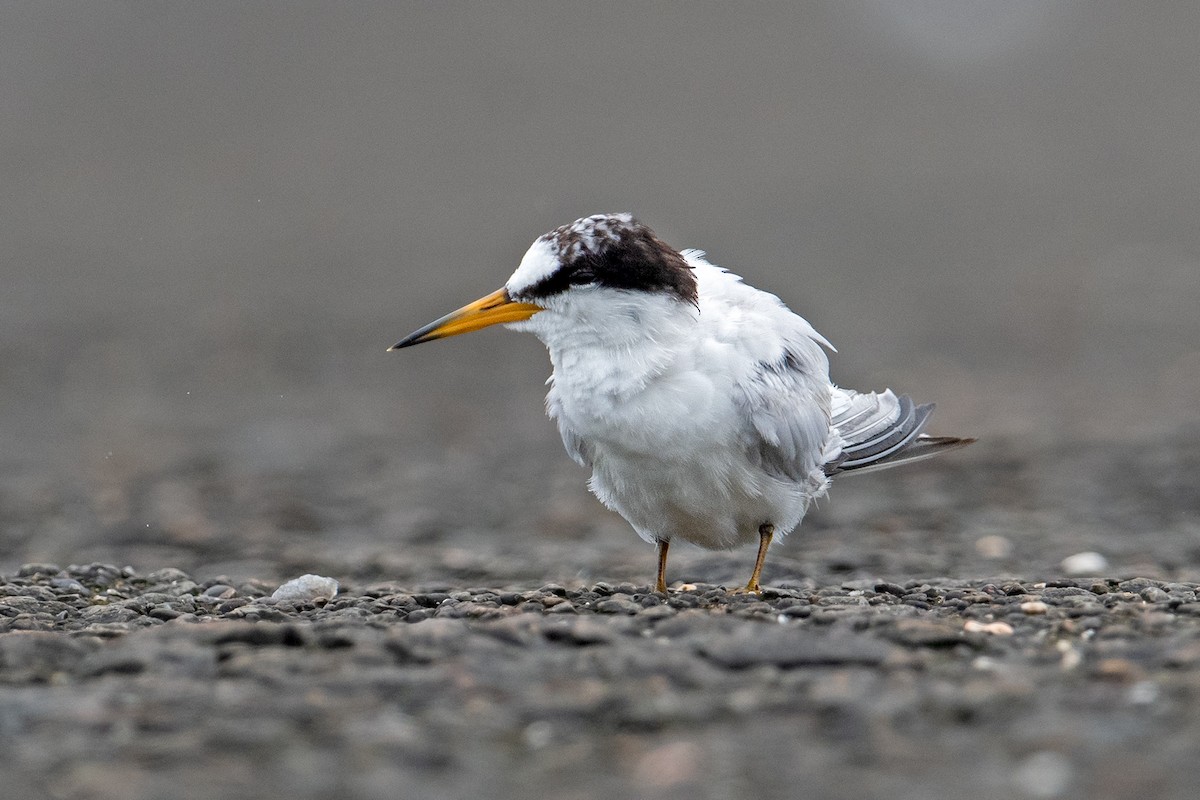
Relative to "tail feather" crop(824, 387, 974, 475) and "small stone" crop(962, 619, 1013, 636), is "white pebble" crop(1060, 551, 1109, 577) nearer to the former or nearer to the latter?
"tail feather" crop(824, 387, 974, 475)

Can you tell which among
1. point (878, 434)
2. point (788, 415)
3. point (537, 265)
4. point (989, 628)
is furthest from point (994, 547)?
point (537, 265)

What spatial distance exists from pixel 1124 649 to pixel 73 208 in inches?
815

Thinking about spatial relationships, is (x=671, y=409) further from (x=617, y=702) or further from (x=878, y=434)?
(x=617, y=702)

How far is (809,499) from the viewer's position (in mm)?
5672

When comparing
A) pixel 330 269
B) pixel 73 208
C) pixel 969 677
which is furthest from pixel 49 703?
pixel 73 208

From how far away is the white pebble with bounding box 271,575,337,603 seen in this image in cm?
564

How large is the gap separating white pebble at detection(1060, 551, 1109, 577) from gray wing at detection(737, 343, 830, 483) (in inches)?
81.6

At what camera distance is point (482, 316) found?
521 centimetres

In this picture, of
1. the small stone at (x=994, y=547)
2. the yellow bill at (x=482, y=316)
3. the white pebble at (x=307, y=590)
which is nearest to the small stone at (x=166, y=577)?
the white pebble at (x=307, y=590)

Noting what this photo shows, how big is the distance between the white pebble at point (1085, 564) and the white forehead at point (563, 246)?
3.13 m

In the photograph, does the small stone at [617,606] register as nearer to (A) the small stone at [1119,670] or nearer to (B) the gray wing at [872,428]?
(B) the gray wing at [872,428]

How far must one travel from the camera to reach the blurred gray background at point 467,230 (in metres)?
10.0

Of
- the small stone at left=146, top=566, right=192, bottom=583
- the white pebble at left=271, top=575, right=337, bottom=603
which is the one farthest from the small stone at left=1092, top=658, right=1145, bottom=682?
the small stone at left=146, top=566, right=192, bottom=583

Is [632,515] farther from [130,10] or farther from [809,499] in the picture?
[130,10]
